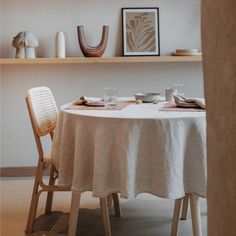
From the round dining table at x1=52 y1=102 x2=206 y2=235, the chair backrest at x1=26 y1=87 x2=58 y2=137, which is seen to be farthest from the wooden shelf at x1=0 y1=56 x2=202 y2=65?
the round dining table at x1=52 y1=102 x2=206 y2=235

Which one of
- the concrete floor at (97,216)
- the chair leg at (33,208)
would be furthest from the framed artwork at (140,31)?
the chair leg at (33,208)

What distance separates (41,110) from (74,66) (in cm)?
125

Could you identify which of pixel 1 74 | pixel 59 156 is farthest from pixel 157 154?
pixel 1 74

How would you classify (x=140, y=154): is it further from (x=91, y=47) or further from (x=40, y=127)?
(x=91, y=47)

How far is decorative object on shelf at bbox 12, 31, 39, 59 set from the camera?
341 cm

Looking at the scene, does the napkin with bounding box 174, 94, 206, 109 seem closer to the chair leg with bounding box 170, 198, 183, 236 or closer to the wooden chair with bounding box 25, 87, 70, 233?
the chair leg with bounding box 170, 198, 183, 236

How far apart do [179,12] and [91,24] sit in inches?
31.1

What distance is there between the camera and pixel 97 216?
8.89ft

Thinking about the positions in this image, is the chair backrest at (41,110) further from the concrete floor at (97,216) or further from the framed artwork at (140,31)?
the framed artwork at (140,31)

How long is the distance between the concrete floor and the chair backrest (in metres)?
0.63

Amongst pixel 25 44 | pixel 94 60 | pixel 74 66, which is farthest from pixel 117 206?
pixel 25 44

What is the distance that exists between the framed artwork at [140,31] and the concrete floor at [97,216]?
51.0 inches

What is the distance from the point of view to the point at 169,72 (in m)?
3.67

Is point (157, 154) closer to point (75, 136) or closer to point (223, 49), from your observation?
point (75, 136)
